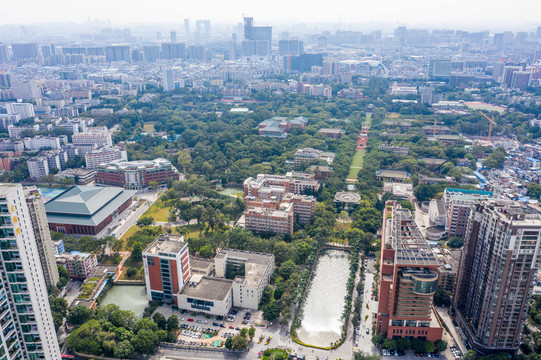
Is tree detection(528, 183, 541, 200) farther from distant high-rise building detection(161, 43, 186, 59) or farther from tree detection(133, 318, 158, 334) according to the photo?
distant high-rise building detection(161, 43, 186, 59)

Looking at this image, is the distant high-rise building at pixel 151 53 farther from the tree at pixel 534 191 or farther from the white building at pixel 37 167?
the tree at pixel 534 191

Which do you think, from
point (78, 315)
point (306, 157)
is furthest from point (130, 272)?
point (306, 157)

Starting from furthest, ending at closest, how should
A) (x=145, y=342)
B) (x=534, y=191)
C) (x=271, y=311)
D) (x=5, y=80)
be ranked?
(x=5, y=80), (x=534, y=191), (x=271, y=311), (x=145, y=342)

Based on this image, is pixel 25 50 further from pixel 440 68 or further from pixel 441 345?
pixel 441 345

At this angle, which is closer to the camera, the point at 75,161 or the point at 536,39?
the point at 75,161

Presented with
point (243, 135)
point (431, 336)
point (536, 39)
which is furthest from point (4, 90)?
point (536, 39)

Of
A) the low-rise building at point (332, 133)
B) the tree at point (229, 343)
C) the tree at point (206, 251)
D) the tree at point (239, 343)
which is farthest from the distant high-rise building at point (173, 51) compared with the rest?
the tree at point (239, 343)

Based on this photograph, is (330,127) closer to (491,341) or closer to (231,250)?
(231,250)
